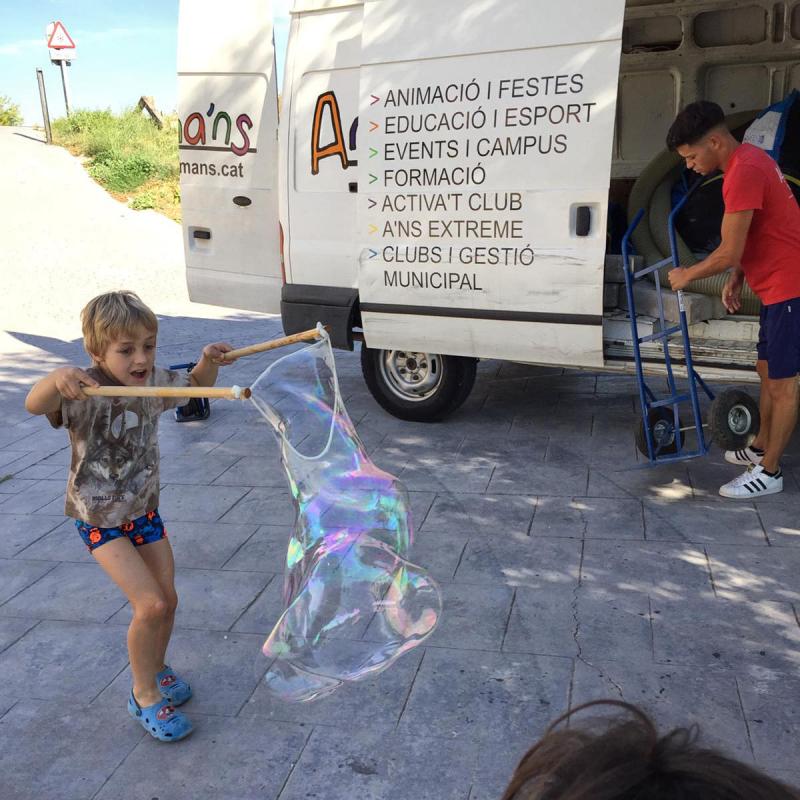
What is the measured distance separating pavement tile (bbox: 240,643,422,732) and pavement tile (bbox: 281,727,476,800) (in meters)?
0.07

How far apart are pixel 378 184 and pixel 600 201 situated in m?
1.43

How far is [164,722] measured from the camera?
3201 millimetres

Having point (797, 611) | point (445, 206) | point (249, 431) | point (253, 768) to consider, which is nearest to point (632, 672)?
point (797, 611)

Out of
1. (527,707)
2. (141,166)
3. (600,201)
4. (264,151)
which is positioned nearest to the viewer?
(527,707)

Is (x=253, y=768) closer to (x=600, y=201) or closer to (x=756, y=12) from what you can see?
(x=600, y=201)

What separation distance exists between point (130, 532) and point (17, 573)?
5.85 ft

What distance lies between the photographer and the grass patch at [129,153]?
18.5m

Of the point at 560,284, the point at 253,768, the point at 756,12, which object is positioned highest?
the point at 756,12

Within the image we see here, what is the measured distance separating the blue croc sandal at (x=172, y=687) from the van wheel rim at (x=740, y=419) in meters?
3.35

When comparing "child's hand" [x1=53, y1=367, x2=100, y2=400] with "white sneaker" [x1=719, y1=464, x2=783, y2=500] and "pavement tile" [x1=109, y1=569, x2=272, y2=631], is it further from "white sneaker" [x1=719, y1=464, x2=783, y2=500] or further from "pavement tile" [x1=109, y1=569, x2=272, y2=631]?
"white sneaker" [x1=719, y1=464, x2=783, y2=500]

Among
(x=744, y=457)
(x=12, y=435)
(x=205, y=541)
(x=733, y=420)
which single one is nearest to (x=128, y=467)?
(x=205, y=541)

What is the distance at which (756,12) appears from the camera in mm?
6648

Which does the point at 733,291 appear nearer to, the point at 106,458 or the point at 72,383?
the point at 106,458

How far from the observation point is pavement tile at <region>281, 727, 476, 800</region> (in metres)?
2.91
